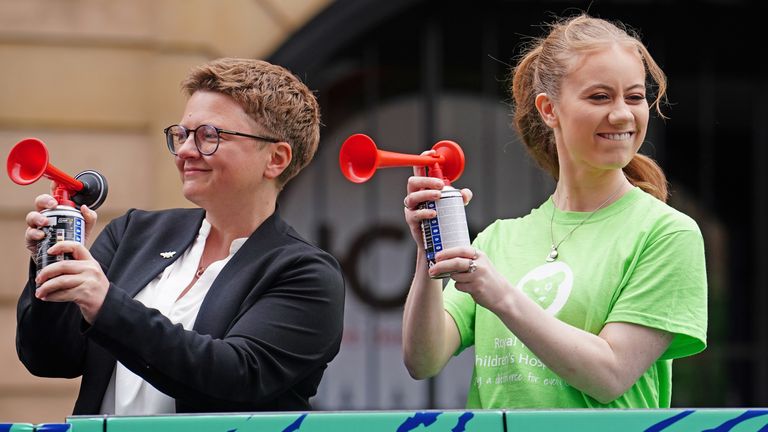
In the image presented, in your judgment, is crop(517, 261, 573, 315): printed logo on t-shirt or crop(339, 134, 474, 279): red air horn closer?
crop(339, 134, 474, 279): red air horn

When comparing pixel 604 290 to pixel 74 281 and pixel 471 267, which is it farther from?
pixel 74 281

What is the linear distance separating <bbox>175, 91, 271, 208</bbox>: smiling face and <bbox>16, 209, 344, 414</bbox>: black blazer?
121 mm

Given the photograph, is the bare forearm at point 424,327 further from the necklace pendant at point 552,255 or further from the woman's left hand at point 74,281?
→ the woman's left hand at point 74,281

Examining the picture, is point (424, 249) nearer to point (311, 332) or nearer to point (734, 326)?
point (311, 332)

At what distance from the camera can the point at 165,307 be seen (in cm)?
245

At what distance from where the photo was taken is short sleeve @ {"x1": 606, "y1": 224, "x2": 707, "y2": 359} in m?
2.29

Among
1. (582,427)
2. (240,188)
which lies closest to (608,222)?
(582,427)

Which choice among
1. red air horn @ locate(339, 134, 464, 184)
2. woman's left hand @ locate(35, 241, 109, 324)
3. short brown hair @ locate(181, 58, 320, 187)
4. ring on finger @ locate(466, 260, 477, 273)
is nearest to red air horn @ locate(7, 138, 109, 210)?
woman's left hand @ locate(35, 241, 109, 324)

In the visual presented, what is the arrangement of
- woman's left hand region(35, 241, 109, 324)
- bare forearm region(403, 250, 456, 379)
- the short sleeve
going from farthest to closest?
bare forearm region(403, 250, 456, 379), the short sleeve, woman's left hand region(35, 241, 109, 324)

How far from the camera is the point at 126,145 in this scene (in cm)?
582

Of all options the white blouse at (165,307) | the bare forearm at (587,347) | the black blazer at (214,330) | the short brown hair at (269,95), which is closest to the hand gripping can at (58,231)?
the black blazer at (214,330)

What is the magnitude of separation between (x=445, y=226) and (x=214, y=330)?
524mm

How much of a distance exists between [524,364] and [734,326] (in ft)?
18.1

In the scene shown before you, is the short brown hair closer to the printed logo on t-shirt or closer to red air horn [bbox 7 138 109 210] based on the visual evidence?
red air horn [bbox 7 138 109 210]
